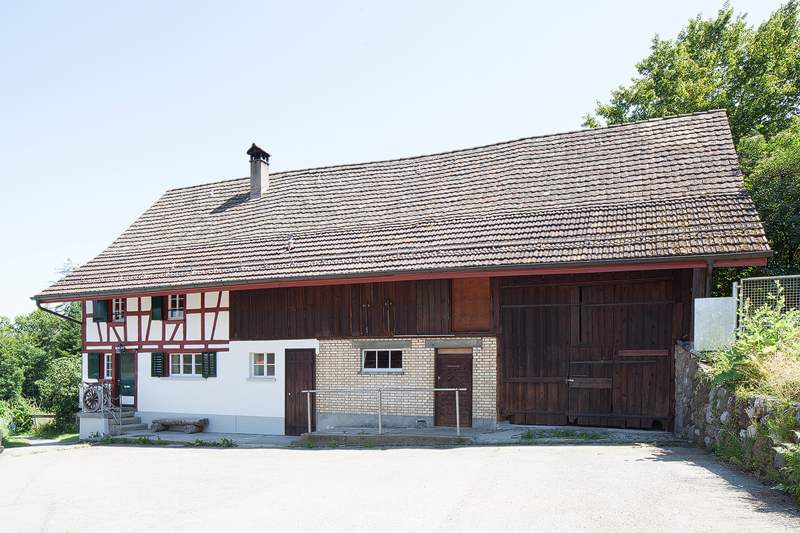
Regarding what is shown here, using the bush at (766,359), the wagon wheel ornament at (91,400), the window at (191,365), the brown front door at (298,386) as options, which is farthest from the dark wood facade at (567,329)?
the wagon wheel ornament at (91,400)

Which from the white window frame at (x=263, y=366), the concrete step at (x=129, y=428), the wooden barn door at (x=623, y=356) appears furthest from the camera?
the concrete step at (x=129, y=428)

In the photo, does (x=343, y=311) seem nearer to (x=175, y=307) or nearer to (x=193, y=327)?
(x=193, y=327)

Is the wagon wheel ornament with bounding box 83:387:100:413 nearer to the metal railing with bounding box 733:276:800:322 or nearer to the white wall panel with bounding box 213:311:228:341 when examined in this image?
the white wall panel with bounding box 213:311:228:341

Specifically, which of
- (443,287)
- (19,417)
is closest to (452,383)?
(443,287)

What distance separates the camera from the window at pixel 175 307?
60.1 feet

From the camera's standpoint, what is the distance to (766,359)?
8305mm

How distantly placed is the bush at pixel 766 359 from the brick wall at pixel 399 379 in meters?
5.12

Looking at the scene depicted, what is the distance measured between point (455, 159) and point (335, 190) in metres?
3.73

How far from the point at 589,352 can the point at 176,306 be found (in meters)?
11.7

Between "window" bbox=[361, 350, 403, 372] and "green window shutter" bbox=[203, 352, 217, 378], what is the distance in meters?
4.65

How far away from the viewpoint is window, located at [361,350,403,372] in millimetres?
15133

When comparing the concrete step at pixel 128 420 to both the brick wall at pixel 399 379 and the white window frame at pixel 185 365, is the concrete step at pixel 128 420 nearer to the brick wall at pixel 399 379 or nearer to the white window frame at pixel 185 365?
the white window frame at pixel 185 365

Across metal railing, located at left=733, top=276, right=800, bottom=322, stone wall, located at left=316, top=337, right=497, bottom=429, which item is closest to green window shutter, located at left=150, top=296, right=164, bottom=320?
stone wall, located at left=316, top=337, right=497, bottom=429

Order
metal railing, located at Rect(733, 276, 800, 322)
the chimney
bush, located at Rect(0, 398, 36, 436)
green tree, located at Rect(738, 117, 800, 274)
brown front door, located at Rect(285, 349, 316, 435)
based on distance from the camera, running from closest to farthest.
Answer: metal railing, located at Rect(733, 276, 800, 322) → green tree, located at Rect(738, 117, 800, 274) → brown front door, located at Rect(285, 349, 316, 435) → the chimney → bush, located at Rect(0, 398, 36, 436)
